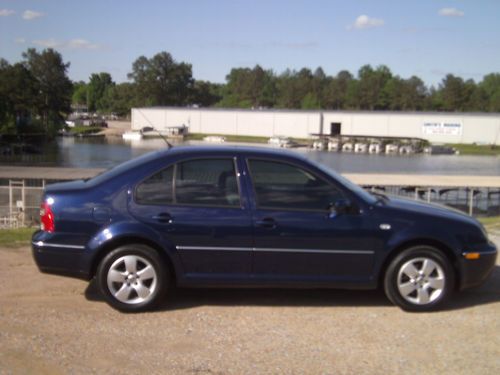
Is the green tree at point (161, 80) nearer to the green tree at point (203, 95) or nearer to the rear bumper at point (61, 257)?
the green tree at point (203, 95)

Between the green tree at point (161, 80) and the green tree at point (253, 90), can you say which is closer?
the green tree at point (161, 80)

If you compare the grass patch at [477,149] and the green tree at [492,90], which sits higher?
the green tree at [492,90]

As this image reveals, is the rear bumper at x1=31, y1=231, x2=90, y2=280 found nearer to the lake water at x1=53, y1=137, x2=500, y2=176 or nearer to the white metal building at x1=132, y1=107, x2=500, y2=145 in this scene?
the lake water at x1=53, y1=137, x2=500, y2=176

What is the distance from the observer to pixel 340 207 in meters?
5.30

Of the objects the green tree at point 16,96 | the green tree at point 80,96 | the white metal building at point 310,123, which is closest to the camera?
the green tree at point 16,96

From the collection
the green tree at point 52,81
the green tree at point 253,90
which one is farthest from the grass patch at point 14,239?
the green tree at point 253,90

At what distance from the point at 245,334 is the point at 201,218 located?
1.12m

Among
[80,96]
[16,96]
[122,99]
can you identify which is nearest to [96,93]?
[80,96]

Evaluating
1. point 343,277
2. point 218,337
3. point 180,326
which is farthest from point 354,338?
point 180,326

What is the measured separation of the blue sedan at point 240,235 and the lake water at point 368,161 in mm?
52305

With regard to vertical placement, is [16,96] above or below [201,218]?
above

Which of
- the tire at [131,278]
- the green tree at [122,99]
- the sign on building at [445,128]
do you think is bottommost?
the tire at [131,278]

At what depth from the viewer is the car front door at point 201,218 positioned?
5.24m

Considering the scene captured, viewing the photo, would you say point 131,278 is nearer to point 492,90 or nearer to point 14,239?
point 14,239
